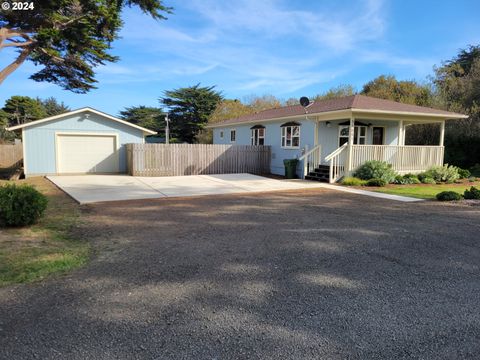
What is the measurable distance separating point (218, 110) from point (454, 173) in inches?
1008

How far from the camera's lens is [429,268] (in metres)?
4.31

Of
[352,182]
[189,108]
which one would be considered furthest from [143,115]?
[352,182]

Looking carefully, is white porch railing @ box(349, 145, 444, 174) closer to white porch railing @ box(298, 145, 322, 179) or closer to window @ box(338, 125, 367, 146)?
window @ box(338, 125, 367, 146)

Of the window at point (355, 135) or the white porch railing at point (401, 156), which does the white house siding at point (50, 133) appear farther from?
the white porch railing at point (401, 156)

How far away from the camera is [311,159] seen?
1619 centimetres

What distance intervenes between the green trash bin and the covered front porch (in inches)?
18.1

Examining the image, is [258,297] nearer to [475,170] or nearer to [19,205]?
[19,205]

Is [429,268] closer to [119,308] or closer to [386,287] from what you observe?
[386,287]

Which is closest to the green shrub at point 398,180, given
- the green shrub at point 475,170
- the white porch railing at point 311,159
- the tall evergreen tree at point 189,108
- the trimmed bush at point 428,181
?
the trimmed bush at point 428,181

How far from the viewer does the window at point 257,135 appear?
66.3 feet

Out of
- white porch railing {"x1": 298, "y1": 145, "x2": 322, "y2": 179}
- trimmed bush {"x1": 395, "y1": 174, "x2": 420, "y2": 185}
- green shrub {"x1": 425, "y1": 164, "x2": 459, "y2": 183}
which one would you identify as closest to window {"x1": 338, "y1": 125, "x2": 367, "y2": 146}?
white porch railing {"x1": 298, "y1": 145, "x2": 322, "y2": 179}

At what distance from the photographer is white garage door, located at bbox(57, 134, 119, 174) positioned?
57.4ft

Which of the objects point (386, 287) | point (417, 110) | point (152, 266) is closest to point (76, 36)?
point (152, 266)

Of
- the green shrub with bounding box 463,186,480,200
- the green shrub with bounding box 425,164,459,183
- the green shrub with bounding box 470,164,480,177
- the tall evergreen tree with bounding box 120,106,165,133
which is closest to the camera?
the green shrub with bounding box 463,186,480,200
